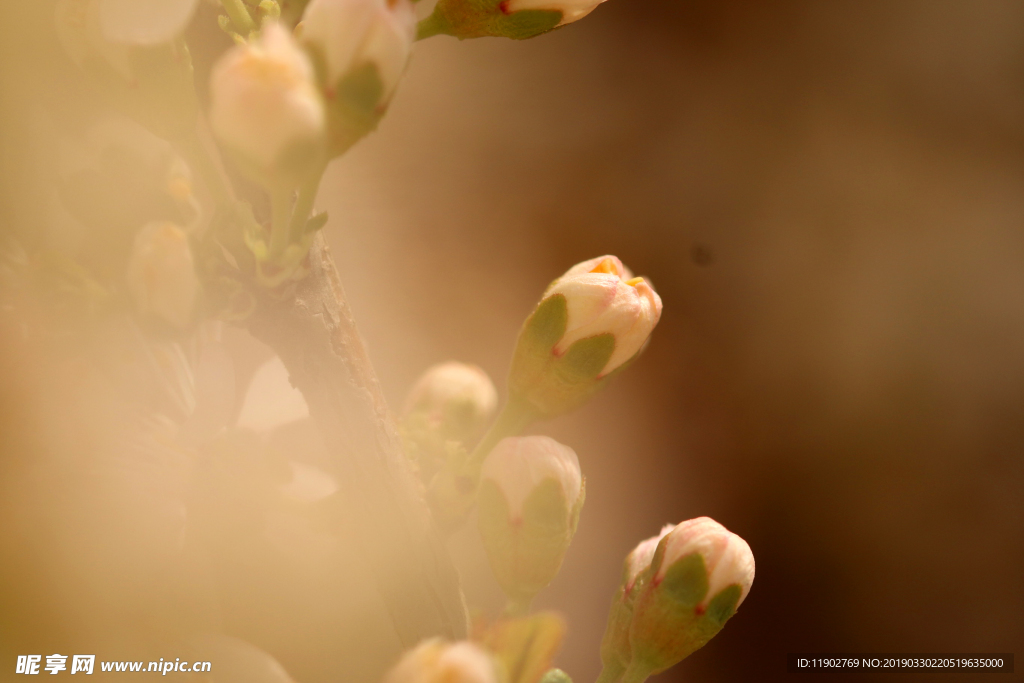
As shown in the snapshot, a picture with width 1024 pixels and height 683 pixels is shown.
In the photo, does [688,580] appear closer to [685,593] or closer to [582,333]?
[685,593]

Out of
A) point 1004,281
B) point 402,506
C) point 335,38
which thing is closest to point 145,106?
point 335,38

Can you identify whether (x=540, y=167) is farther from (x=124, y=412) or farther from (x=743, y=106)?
(x=124, y=412)

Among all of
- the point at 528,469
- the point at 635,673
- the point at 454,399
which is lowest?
the point at 635,673

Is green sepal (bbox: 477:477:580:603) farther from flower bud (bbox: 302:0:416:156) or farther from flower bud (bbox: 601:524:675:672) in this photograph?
flower bud (bbox: 302:0:416:156)

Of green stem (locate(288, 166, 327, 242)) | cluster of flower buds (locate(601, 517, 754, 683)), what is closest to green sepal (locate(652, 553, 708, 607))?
cluster of flower buds (locate(601, 517, 754, 683))

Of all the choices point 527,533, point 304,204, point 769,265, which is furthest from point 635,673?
point 769,265

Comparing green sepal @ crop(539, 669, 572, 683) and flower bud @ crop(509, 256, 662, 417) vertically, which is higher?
flower bud @ crop(509, 256, 662, 417)
